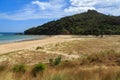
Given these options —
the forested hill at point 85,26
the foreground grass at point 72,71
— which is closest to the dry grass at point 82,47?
the foreground grass at point 72,71

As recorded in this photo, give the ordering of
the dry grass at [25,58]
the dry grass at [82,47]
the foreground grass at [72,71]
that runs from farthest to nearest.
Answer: the dry grass at [82,47], the dry grass at [25,58], the foreground grass at [72,71]

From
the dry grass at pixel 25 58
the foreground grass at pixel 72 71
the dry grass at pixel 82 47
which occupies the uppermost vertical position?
the foreground grass at pixel 72 71

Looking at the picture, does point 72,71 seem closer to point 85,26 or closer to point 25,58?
point 25,58

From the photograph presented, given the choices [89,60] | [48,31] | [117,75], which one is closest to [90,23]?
[48,31]

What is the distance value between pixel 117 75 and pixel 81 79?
906 mm

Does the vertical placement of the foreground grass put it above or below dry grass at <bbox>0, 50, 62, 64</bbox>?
above

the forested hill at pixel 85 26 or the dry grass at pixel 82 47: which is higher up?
the forested hill at pixel 85 26

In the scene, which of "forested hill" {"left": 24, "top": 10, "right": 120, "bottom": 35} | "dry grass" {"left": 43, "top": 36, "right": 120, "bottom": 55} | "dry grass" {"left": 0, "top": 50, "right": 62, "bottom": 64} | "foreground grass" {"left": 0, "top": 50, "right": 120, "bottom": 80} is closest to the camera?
"foreground grass" {"left": 0, "top": 50, "right": 120, "bottom": 80}

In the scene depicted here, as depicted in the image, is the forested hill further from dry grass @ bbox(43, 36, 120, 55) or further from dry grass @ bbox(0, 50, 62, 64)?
dry grass @ bbox(0, 50, 62, 64)

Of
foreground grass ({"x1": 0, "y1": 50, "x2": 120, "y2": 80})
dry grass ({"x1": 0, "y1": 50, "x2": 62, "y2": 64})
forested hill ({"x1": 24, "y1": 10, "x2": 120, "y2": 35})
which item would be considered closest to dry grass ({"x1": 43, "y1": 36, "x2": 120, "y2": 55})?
dry grass ({"x1": 0, "y1": 50, "x2": 62, "y2": 64})

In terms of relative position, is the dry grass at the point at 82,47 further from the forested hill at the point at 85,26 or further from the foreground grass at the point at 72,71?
the forested hill at the point at 85,26

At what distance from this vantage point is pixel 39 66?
10023mm

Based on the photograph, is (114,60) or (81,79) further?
(114,60)

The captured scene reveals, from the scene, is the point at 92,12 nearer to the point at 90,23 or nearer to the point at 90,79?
the point at 90,23
